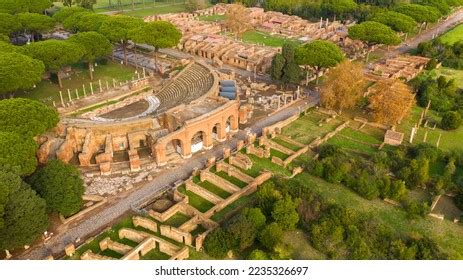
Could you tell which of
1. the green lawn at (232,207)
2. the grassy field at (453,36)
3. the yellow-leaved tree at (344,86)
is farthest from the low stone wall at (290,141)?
the grassy field at (453,36)

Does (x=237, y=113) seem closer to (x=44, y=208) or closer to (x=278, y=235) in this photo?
(x=278, y=235)

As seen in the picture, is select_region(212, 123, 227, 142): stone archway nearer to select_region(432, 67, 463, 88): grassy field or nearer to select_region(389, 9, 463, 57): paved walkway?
select_region(432, 67, 463, 88): grassy field

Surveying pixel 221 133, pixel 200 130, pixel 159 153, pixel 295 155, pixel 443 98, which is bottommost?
pixel 295 155

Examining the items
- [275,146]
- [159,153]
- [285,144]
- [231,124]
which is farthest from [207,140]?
[285,144]

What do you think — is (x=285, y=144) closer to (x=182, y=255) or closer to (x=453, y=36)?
(x=182, y=255)

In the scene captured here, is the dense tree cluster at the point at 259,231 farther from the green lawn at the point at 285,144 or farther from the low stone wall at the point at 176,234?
the green lawn at the point at 285,144

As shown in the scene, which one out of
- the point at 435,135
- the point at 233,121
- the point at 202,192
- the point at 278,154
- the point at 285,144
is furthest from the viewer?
the point at 435,135

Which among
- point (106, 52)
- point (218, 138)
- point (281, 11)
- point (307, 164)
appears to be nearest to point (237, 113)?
point (218, 138)
